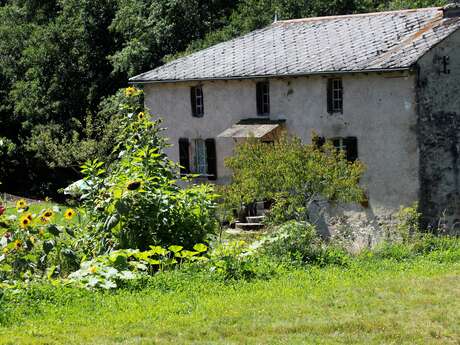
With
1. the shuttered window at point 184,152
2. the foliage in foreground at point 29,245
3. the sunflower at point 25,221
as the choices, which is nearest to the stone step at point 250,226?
the shuttered window at point 184,152

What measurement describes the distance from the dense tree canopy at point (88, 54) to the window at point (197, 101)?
717cm

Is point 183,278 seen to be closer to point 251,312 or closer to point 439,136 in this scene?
point 251,312

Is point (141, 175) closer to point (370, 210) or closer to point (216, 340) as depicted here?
point (216, 340)

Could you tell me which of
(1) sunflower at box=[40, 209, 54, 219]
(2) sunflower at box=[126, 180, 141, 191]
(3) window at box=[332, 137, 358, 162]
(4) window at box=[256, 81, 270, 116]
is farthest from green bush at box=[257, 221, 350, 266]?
(4) window at box=[256, 81, 270, 116]

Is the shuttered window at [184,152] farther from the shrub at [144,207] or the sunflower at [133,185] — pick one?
the sunflower at [133,185]

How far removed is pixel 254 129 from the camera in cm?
2844

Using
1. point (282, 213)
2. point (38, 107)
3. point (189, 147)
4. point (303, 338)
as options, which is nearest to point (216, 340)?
point (303, 338)

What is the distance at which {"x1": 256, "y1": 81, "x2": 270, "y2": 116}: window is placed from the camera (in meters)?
29.4

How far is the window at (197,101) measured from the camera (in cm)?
3106

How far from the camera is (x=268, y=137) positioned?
28.0 metres

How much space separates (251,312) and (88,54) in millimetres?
34319

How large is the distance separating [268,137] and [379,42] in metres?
4.33

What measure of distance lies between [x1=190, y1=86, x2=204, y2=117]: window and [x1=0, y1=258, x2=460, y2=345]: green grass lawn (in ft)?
64.7

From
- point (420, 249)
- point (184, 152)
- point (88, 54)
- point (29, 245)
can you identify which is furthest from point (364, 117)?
point (88, 54)
